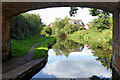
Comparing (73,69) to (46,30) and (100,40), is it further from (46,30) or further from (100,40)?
(46,30)

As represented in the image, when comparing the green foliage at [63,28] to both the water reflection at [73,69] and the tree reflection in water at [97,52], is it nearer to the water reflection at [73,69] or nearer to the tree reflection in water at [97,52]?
the tree reflection in water at [97,52]

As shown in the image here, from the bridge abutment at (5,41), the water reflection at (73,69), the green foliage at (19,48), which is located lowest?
the water reflection at (73,69)

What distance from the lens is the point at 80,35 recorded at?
130 feet

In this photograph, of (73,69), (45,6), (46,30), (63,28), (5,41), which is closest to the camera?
(45,6)

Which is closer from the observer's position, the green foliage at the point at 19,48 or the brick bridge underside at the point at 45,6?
the brick bridge underside at the point at 45,6

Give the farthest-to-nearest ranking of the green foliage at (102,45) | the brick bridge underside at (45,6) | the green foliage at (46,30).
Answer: the green foliage at (46,30) → the green foliage at (102,45) → the brick bridge underside at (45,6)

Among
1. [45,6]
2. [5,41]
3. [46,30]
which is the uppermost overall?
[45,6]

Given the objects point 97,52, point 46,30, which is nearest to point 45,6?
point 97,52

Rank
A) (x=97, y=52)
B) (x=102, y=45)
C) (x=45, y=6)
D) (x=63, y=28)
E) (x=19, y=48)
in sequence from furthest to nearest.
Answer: (x=63, y=28) < (x=102, y=45) < (x=97, y=52) < (x=19, y=48) < (x=45, y=6)

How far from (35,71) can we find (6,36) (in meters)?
2.99

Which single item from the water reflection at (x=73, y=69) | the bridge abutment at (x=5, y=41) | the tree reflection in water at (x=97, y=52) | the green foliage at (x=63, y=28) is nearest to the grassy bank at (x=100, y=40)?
the tree reflection in water at (x=97, y=52)

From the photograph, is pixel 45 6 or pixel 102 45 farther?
pixel 102 45

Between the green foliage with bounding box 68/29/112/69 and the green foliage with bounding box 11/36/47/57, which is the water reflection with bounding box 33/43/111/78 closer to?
the green foliage with bounding box 68/29/112/69

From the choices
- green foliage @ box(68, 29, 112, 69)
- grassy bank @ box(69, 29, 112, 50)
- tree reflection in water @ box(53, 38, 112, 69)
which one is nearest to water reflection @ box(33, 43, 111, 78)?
tree reflection in water @ box(53, 38, 112, 69)
